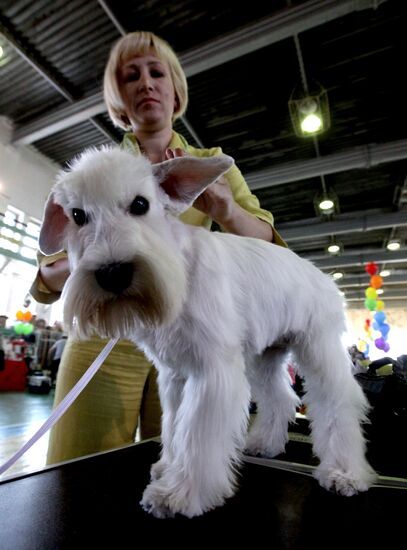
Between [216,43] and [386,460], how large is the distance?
3.90 metres

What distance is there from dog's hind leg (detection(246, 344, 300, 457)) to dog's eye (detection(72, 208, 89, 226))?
77 centimetres

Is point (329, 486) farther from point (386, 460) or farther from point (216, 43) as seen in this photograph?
point (216, 43)

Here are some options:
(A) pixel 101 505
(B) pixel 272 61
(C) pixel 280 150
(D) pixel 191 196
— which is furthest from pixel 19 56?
(A) pixel 101 505

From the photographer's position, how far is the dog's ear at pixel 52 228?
994 millimetres

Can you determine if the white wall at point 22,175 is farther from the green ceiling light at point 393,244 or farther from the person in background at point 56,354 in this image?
the green ceiling light at point 393,244

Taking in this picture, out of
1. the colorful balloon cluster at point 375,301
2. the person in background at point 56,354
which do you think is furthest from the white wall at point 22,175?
the colorful balloon cluster at point 375,301

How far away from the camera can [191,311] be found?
836 mm

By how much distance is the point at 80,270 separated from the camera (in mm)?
724

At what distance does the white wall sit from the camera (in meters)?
6.49

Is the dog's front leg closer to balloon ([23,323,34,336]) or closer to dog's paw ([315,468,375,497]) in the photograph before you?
dog's paw ([315,468,375,497])

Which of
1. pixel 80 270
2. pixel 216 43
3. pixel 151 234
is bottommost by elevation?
pixel 80 270

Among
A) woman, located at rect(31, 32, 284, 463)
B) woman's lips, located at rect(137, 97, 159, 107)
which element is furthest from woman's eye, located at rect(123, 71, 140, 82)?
woman's lips, located at rect(137, 97, 159, 107)

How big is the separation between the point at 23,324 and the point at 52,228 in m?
9.24

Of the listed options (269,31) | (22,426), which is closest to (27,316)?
(22,426)
